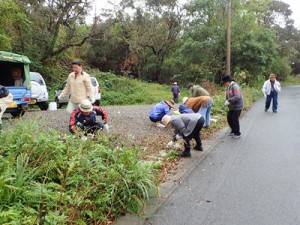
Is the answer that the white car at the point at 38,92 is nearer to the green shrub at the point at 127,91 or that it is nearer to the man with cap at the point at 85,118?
the green shrub at the point at 127,91

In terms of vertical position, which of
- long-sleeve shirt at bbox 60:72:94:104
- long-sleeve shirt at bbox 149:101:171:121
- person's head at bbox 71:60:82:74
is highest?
person's head at bbox 71:60:82:74

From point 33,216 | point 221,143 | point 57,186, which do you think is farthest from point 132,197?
point 221,143

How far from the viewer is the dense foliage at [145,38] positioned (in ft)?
75.2

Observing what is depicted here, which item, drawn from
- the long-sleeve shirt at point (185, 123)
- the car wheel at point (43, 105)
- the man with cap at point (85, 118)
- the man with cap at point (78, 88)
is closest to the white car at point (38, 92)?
the car wheel at point (43, 105)

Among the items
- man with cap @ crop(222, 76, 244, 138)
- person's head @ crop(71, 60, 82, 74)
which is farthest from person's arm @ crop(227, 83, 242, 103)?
person's head @ crop(71, 60, 82, 74)

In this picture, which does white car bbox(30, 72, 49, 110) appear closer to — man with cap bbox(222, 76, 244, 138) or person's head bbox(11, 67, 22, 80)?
person's head bbox(11, 67, 22, 80)

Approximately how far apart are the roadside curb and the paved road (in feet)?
0.28

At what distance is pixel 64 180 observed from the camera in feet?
11.7

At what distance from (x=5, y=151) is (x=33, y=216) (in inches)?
57.7

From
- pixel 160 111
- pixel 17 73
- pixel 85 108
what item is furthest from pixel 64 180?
pixel 17 73

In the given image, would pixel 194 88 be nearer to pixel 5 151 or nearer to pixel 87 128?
pixel 87 128

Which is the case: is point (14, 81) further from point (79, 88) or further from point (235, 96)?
point (235, 96)

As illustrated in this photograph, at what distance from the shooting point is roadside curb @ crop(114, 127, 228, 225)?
3768mm

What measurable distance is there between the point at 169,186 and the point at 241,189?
1132mm
